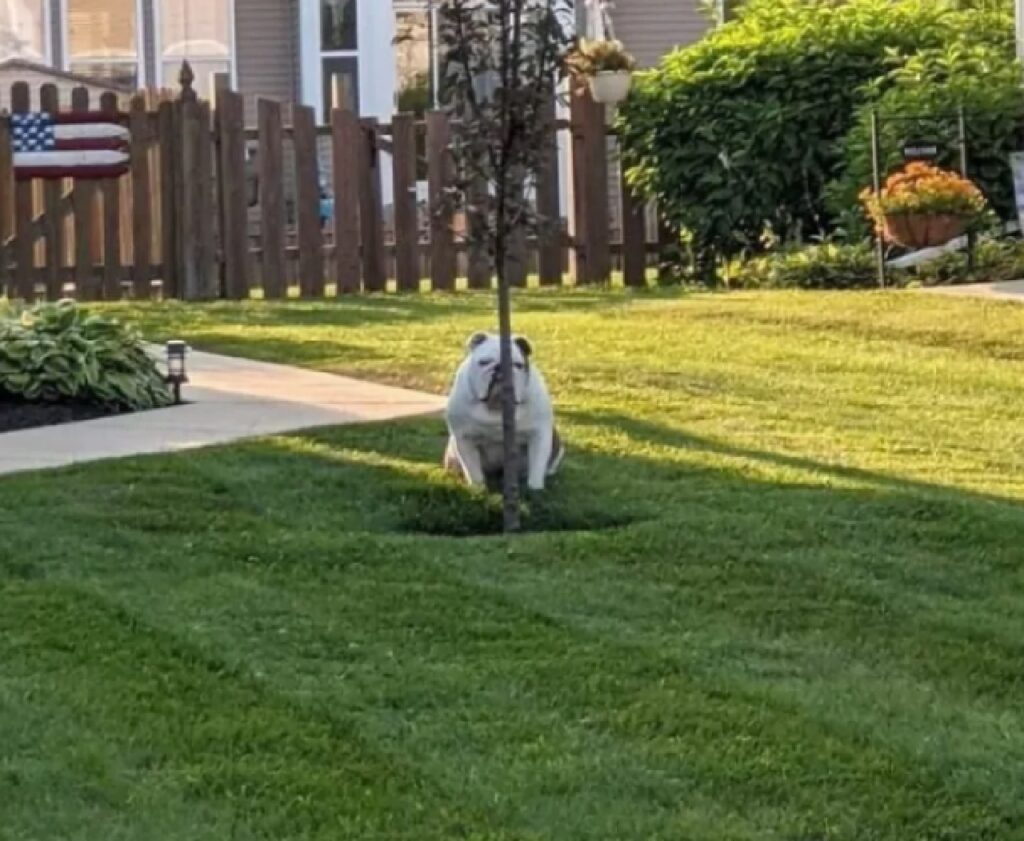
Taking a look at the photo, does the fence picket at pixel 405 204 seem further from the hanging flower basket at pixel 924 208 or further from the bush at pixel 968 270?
the bush at pixel 968 270

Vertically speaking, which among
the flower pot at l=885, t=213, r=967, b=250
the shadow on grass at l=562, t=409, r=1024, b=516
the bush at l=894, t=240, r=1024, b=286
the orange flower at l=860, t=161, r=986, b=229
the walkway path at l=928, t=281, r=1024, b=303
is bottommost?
the shadow on grass at l=562, t=409, r=1024, b=516

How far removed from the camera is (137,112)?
51.1ft

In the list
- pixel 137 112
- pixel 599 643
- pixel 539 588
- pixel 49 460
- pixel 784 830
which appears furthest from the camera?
pixel 137 112

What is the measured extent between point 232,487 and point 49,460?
3.19ft

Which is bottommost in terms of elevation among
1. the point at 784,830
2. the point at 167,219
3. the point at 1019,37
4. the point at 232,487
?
the point at 784,830

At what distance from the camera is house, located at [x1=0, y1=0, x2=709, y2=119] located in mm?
23125

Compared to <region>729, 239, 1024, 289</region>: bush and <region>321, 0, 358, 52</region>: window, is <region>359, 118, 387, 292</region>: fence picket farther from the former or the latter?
<region>321, 0, 358, 52</region>: window

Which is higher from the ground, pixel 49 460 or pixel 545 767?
pixel 49 460

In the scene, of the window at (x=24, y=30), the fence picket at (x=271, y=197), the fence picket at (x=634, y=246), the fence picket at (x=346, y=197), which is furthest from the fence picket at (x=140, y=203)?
the window at (x=24, y=30)

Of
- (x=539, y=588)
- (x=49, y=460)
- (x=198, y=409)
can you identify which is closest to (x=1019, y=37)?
(x=198, y=409)

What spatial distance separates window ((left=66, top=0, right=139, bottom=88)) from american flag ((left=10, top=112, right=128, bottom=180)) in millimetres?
7983

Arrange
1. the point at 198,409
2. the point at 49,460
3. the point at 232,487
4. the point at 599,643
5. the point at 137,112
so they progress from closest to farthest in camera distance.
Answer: the point at 599,643 < the point at 232,487 < the point at 49,460 < the point at 198,409 < the point at 137,112

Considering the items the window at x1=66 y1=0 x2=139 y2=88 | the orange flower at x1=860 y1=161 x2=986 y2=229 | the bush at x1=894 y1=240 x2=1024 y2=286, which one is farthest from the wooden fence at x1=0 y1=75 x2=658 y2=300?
the window at x1=66 y1=0 x2=139 y2=88

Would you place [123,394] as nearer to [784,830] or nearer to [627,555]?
[627,555]
